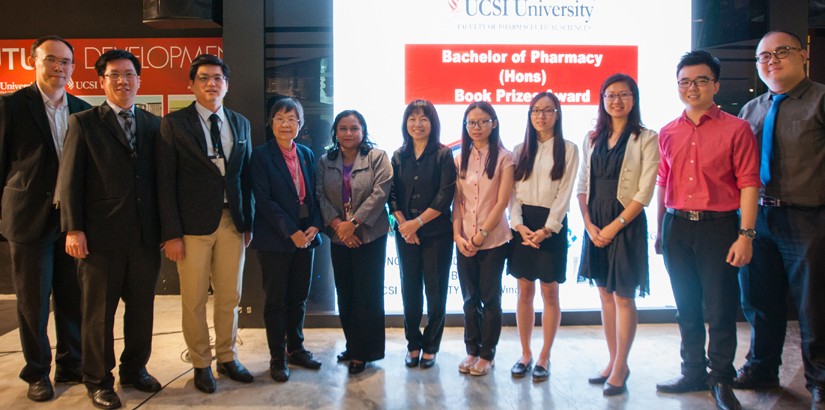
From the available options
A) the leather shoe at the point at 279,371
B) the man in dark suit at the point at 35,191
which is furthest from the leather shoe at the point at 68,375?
the leather shoe at the point at 279,371

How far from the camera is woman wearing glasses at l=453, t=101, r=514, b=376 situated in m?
3.17

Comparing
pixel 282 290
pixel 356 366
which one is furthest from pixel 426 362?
pixel 282 290

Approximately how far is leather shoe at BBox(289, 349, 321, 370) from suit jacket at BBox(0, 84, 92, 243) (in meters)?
1.53

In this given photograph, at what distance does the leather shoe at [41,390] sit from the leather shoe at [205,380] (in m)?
0.75

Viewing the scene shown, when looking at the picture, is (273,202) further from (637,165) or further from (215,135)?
(637,165)

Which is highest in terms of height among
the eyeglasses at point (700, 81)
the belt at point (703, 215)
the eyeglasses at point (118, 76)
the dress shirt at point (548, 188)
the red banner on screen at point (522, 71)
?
the red banner on screen at point (522, 71)

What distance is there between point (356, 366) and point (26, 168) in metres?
2.11

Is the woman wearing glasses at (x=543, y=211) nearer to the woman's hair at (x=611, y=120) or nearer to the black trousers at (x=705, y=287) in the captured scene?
the woman's hair at (x=611, y=120)

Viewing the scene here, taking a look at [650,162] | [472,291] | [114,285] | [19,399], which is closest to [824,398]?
[650,162]

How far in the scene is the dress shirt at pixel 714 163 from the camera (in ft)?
9.04

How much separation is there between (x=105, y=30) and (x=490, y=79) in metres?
3.74

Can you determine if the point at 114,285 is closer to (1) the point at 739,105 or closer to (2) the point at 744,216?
(2) the point at 744,216

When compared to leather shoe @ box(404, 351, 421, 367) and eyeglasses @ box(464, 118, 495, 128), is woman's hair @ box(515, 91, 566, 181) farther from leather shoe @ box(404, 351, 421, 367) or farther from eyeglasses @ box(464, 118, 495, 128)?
leather shoe @ box(404, 351, 421, 367)

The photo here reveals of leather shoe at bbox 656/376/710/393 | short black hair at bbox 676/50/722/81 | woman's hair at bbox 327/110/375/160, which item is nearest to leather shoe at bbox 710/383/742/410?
leather shoe at bbox 656/376/710/393
